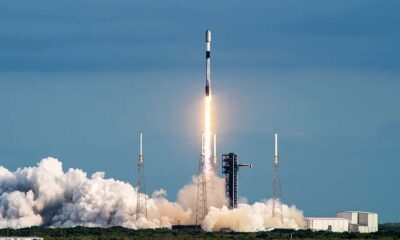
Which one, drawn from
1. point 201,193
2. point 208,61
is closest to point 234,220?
point 201,193

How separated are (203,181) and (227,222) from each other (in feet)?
22.0

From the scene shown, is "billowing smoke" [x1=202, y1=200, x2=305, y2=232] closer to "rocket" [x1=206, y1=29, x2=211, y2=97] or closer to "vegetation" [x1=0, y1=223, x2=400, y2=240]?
"vegetation" [x1=0, y1=223, x2=400, y2=240]

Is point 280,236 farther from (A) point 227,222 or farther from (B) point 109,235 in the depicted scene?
(B) point 109,235

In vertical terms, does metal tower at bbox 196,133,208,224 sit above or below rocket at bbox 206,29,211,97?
below

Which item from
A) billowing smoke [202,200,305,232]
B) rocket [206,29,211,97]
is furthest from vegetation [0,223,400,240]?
rocket [206,29,211,97]

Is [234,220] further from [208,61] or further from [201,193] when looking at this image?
[208,61]

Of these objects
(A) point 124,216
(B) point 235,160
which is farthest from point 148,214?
(B) point 235,160

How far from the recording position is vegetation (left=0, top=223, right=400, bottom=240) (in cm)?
18288

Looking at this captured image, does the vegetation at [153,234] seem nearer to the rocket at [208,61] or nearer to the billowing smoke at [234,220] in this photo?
the billowing smoke at [234,220]

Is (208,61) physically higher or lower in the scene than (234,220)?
higher

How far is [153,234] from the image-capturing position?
7343 inches

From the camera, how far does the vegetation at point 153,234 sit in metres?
183

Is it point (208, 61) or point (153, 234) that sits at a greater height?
point (208, 61)

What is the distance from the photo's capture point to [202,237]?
591ft
